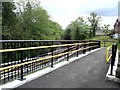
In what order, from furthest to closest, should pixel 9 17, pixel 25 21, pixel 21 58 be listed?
1. pixel 25 21
2. pixel 9 17
3. pixel 21 58

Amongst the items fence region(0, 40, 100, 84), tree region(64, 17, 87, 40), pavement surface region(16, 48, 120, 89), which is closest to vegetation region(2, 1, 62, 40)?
fence region(0, 40, 100, 84)

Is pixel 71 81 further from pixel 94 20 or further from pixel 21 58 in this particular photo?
pixel 94 20

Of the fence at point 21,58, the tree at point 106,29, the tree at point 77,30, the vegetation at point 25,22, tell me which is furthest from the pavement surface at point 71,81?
the tree at point 106,29

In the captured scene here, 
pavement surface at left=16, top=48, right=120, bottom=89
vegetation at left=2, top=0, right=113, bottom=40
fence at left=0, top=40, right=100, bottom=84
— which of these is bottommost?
pavement surface at left=16, top=48, right=120, bottom=89

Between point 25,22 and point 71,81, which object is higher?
point 25,22

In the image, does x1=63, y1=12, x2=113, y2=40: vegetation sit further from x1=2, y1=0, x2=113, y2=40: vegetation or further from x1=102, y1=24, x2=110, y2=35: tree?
x1=2, y1=0, x2=113, y2=40: vegetation

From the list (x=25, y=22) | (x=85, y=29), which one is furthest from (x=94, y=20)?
(x=25, y=22)

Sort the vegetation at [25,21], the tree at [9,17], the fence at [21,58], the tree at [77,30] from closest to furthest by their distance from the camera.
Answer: the fence at [21,58], the tree at [9,17], the vegetation at [25,21], the tree at [77,30]

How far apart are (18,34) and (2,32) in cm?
457

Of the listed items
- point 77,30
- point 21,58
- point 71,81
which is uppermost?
point 77,30

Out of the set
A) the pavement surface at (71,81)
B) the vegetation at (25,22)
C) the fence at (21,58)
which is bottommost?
the pavement surface at (71,81)

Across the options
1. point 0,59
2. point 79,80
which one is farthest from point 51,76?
point 0,59

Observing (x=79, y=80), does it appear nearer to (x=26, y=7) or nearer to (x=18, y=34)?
(x=18, y=34)

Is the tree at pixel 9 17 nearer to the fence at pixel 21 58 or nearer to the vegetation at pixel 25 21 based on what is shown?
the vegetation at pixel 25 21
